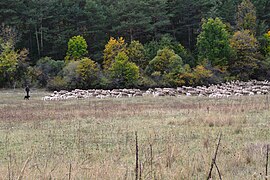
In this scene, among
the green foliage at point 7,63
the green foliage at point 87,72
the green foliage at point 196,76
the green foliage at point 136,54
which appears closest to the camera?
the green foliage at point 87,72

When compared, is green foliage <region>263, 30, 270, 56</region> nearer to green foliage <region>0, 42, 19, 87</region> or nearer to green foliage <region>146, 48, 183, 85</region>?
green foliage <region>146, 48, 183, 85</region>

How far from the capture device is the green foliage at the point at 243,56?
54.6 meters

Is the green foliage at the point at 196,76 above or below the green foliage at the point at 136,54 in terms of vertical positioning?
below

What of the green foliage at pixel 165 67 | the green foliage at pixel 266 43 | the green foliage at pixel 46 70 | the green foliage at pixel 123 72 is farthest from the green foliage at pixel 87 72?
the green foliage at pixel 266 43

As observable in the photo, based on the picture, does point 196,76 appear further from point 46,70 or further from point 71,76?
point 46,70

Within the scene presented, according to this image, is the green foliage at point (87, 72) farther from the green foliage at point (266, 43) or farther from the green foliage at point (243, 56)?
the green foliage at point (266, 43)

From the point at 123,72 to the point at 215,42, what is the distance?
1505cm

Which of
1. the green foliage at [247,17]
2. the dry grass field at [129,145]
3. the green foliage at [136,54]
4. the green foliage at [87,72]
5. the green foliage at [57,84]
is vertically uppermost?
the green foliage at [247,17]

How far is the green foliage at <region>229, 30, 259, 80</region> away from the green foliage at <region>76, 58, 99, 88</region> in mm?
20657

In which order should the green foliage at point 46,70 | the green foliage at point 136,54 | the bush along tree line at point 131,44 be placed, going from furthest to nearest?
the green foliage at point 136,54 → the green foliage at point 46,70 → the bush along tree line at point 131,44

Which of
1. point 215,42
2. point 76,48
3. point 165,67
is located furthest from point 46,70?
point 215,42

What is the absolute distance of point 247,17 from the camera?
60.8m

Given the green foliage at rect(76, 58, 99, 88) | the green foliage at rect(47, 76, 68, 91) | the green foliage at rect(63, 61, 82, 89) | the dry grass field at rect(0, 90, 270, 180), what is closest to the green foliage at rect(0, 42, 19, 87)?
the green foliage at rect(47, 76, 68, 91)

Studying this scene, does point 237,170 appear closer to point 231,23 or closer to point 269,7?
point 231,23
